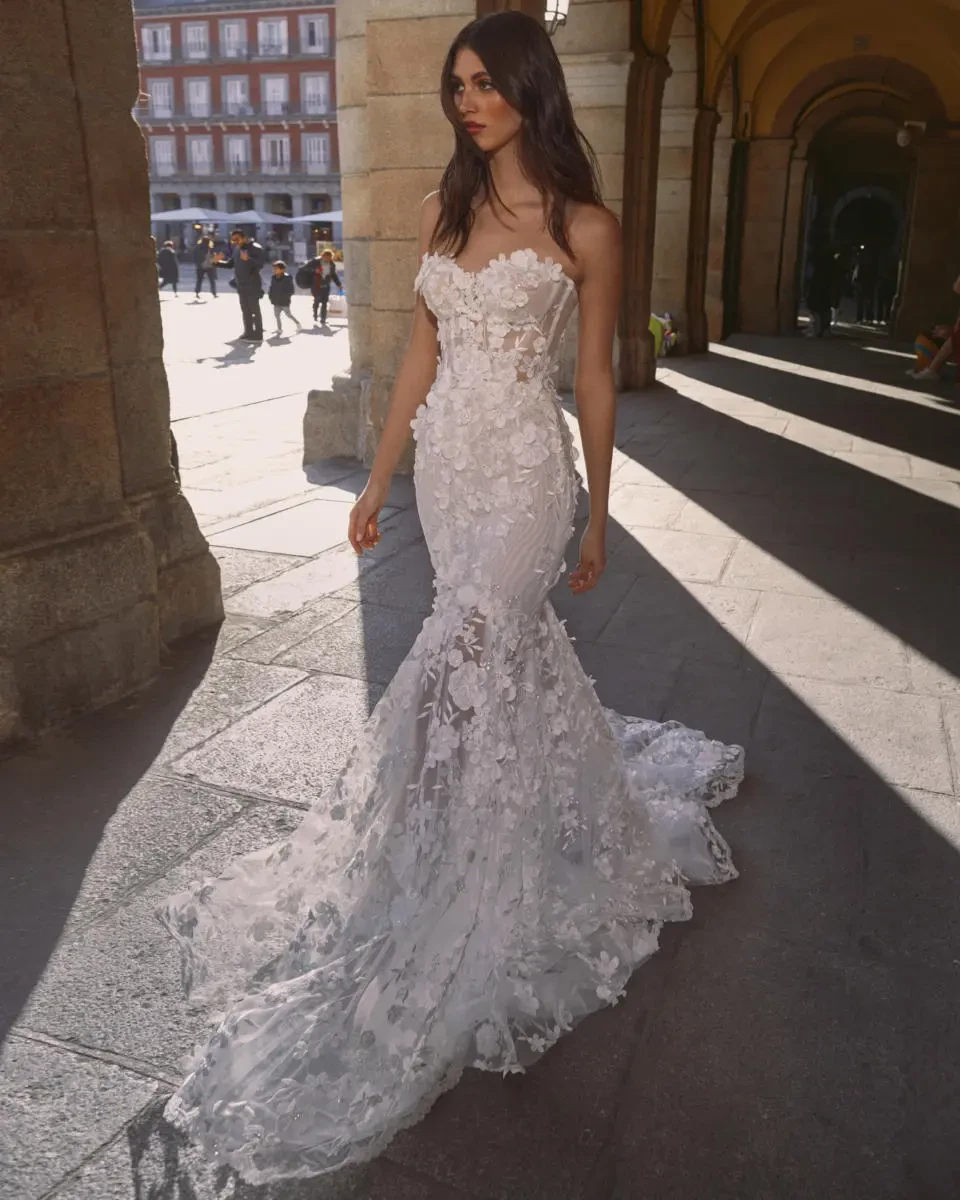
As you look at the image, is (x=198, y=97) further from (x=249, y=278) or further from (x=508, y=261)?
(x=508, y=261)

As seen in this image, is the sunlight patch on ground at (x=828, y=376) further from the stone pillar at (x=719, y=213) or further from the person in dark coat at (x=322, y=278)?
the person in dark coat at (x=322, y=278)

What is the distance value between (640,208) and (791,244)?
29.5 feet

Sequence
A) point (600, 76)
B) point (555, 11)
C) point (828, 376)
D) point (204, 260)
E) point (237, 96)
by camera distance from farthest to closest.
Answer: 1. point (237, 96)
2. point (204, 260)
3. point (828, 376)
4. point (600, 76)
5. point (555, 11)

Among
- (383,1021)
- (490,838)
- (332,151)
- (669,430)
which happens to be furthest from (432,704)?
(332,151)

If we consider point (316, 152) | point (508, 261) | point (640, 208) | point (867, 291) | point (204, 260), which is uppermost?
point (316, 152)

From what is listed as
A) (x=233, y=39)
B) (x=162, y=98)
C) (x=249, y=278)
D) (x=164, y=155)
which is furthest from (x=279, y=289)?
(x=162, y=98)

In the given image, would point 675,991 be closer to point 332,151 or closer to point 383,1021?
point 383,1021

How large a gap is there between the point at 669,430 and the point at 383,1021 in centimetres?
736

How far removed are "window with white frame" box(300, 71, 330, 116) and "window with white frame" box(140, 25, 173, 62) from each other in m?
7.60

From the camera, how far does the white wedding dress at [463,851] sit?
6.36 feet

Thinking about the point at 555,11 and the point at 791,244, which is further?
the point at 791,244

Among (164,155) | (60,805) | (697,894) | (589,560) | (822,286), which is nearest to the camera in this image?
(589,560)

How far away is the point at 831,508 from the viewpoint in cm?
630

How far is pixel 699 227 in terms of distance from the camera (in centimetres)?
1334
